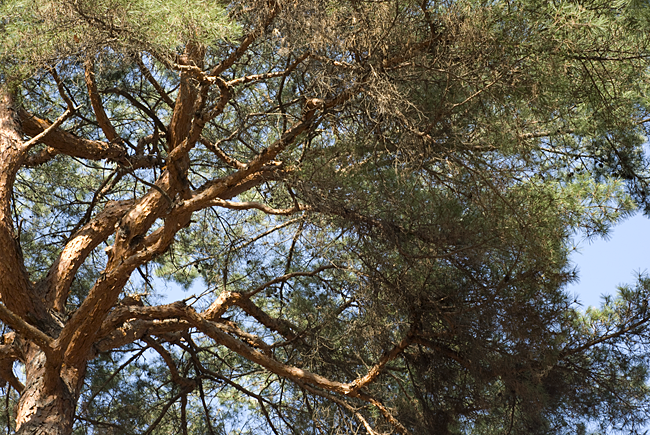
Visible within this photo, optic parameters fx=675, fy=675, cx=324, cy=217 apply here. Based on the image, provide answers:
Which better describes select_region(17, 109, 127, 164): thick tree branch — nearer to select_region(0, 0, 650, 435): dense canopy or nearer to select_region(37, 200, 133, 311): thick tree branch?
select_region(0, 0, 650, 435): dense canopy

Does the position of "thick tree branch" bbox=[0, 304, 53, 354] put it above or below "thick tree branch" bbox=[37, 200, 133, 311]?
below

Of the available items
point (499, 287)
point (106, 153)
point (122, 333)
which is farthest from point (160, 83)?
point (499, 287)

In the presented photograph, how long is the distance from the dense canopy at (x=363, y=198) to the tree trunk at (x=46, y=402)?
0.05 ft

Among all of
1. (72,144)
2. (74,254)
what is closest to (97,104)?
(72,144)

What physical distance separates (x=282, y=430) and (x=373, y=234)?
2340 mm

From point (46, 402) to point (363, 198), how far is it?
7.39ft

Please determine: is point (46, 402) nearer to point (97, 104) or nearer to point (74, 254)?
point (74, 254)

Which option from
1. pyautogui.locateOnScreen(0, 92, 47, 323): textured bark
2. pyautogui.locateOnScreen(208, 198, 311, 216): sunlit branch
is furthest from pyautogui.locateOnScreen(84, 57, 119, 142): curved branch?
pyautogui.locateOnScreen(208, 198, 311, 216): sunlit branch

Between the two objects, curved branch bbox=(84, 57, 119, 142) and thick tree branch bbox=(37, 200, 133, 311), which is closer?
curved branch bbox=(84, 57, 119, 142)

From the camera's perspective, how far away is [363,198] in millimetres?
3984

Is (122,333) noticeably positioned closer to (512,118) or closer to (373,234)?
(373,234)

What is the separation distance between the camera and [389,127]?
3879 mm

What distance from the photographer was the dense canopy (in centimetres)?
345

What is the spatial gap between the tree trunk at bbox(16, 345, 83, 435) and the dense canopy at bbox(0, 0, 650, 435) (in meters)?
0.01
